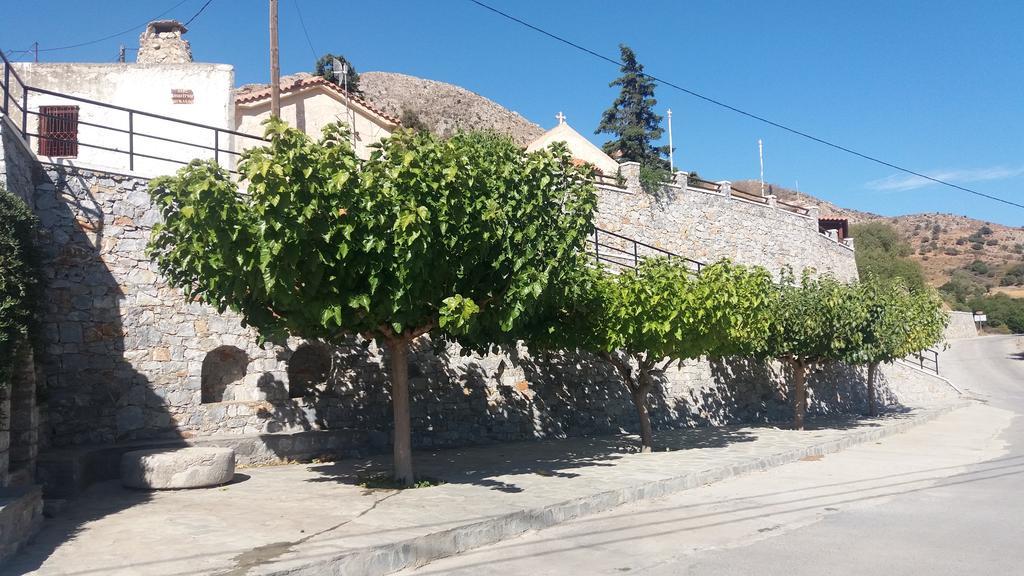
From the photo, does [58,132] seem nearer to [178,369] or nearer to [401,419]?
[178,369]

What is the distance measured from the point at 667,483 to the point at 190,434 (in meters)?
6.97

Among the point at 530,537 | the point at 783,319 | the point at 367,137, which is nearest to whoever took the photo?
the point at 530,537

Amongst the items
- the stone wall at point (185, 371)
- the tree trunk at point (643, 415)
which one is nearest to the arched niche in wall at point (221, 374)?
the stone wall at point (185, 371)

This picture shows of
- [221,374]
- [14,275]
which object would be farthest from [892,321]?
[14,275]

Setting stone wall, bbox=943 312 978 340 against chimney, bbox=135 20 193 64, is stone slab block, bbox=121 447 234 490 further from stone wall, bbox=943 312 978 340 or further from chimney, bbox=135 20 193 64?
stone wall, bbox=943 312 978 340

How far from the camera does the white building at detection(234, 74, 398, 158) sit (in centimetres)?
2333

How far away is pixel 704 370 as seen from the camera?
20250 mm

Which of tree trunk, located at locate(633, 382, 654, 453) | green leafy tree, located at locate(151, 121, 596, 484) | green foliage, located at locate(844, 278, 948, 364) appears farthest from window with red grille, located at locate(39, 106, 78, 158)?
green foliage, located at locate(844, 278, 948, 364)

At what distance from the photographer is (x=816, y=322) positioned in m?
17.5

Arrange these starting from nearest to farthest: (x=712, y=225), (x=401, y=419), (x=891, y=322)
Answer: (x=401, y=419)
(x=891, y=322)
(x=712, y=225)

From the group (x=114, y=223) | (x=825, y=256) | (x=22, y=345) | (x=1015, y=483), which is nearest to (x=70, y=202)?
(x=114, y=223)

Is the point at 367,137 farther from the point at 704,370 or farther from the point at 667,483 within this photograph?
the point at 667,483

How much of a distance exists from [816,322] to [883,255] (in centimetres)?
4686

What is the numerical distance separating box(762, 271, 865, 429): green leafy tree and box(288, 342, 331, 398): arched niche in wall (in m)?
10.1
